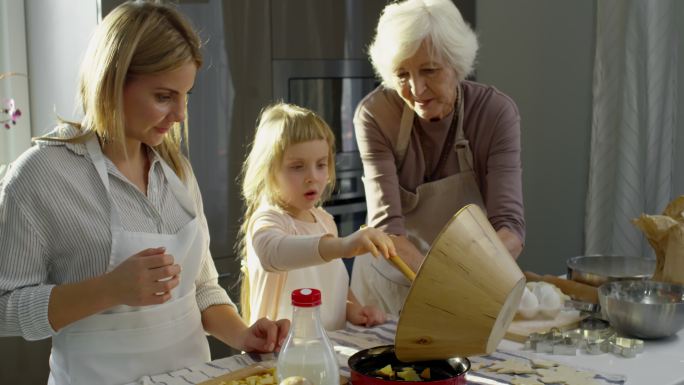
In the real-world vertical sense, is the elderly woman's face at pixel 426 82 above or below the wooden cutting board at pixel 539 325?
above

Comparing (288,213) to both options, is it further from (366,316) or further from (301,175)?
(366,316)

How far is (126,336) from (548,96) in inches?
96.3

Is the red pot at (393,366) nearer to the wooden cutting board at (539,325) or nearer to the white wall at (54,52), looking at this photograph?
the wooden cutting board at (539,325)

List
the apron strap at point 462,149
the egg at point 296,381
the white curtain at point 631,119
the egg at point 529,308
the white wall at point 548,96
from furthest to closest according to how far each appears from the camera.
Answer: the white wall at point 548,96, the white curtain at point 631,119, the apron strap at point 462,149, the egg at point 529,308, the egg at point 296,381

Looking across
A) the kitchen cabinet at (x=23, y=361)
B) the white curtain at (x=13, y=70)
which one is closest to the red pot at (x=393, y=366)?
the kitchen cabinet at (x=23, y=361)

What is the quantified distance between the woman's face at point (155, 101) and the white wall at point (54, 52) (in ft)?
3.67

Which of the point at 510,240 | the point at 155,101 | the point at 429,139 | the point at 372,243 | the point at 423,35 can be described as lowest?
the point at 510,240

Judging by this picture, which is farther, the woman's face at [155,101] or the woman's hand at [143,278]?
the woman's face at [155,101]

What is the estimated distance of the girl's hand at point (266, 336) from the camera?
1418 millimetres

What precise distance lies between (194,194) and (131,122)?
0.24 metres

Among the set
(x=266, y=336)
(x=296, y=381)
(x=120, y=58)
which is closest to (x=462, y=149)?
(x=266, y=336)

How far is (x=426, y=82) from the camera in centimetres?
186

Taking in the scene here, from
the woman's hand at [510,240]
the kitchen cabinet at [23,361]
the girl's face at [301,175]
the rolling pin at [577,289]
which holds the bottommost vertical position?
the kitchen cabinet at [23,361]

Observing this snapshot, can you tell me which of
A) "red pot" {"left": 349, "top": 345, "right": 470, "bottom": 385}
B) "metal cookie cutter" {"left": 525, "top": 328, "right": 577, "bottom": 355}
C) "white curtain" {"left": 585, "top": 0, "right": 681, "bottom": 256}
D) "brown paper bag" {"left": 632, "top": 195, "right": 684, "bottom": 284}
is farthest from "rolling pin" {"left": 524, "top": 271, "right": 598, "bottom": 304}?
"white curtain" {"left": 585, "top": 0, "right": 681, "bottom": 256}
